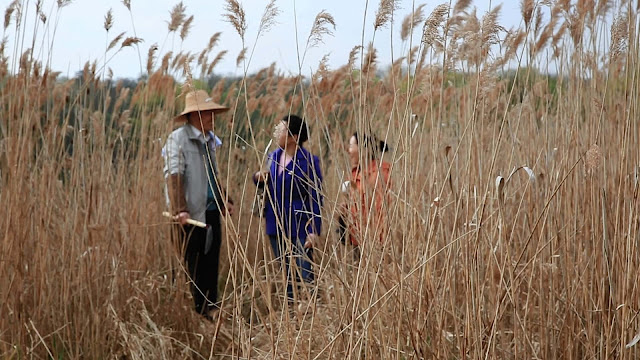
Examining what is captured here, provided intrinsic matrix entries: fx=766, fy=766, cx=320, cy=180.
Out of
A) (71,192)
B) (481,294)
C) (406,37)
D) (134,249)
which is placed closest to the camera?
(481,294)

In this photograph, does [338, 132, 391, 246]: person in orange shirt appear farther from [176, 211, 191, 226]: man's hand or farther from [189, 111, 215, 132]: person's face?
[189, 111, 215, 132]: person's face

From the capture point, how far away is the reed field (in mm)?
1813

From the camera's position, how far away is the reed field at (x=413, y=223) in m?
1.81

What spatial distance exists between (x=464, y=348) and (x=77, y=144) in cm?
197

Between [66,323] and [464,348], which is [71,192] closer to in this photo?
[66,323]

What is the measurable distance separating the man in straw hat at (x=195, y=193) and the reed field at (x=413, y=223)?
0.18m

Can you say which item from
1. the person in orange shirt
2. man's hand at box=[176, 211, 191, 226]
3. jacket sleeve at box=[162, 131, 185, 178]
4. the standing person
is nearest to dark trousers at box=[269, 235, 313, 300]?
the standing person

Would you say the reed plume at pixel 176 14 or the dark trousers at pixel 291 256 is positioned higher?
the reed plume at pixel 176 14

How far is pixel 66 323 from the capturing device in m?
2.75

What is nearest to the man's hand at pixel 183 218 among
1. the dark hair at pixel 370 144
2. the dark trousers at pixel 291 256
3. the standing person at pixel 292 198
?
the standing person at pixel 292 198

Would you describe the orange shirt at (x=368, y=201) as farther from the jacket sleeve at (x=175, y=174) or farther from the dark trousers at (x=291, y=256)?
the jacket sleeve at (x=175, y=174)

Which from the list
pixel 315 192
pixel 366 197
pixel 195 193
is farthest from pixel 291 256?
pixel 195 193

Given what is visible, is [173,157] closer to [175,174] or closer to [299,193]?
[175,174]

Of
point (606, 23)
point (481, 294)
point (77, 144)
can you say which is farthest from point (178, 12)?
point (481, 294)
